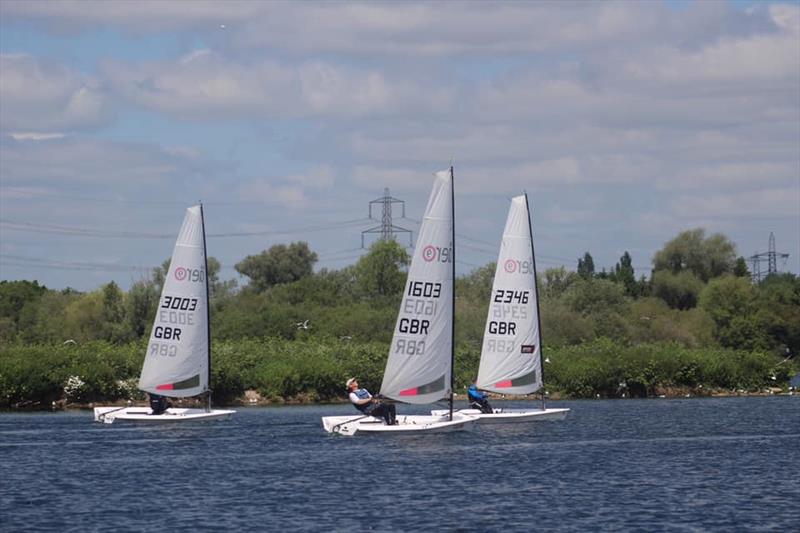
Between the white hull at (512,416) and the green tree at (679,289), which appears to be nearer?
the white hull at (512,416)

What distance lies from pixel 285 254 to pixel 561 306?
72.7 metres

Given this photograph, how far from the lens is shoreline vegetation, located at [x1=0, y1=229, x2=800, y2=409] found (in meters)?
91.2

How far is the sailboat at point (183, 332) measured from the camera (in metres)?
68.8

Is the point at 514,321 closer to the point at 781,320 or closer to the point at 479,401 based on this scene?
the point at 479,401

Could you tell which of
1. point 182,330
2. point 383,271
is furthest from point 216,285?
point 182,330

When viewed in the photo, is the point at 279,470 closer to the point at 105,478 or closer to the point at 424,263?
the point at 105,478

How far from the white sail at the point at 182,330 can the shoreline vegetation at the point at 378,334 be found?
770 inches

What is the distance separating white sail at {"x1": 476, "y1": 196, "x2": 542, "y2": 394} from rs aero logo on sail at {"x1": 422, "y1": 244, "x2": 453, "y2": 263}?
9764mm

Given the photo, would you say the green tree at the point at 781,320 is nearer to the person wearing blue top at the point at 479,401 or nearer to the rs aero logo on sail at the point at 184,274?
the person wearing blue top at the point at 479,401

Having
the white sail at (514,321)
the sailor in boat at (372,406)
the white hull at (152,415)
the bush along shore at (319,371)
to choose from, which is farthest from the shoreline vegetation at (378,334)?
the sailor in boat at (372,406)

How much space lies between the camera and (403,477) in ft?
154

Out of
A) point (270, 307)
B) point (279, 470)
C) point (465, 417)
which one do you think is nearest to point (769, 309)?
point (270, 307)

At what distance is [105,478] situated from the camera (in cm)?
4734

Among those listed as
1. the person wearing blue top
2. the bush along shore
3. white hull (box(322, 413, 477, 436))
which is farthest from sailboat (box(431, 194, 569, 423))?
the bush along shore
